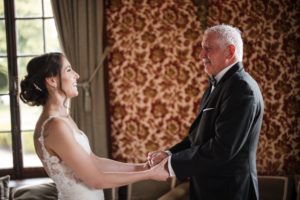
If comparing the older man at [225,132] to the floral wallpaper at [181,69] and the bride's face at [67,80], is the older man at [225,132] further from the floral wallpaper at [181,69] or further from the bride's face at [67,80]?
the floral wallpaper at [181,69]

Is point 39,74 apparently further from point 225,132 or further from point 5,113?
point 5,113

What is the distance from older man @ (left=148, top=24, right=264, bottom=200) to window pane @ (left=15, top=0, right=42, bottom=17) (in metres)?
2.12

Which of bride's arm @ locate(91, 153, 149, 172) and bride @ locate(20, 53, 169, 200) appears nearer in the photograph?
bride @ locate(20, 53, 169, 200)

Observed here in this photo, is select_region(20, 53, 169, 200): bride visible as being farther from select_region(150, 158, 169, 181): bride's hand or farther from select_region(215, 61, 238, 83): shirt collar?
select_region(215, 61, 238, 83): shirt collar

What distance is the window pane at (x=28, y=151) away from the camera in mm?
3807

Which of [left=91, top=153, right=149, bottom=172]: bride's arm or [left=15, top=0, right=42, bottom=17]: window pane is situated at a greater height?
[left=15, top=0, right=42, bottom=17]: window pane

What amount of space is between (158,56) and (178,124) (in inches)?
24.8

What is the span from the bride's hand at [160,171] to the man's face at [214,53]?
52 centimetres

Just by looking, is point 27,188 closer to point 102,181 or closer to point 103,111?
point 103,111

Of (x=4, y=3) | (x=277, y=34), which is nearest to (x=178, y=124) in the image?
(x=277, y=34)

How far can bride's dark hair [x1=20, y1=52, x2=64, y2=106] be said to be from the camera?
6.32ft

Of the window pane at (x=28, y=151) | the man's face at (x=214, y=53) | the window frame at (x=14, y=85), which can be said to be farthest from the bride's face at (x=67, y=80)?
the window pane at (x=28, y=151)

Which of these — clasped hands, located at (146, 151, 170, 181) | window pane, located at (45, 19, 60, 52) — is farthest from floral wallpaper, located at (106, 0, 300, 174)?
clasped hands, located at (146, 151, 170, 181)

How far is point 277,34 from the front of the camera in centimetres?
368
